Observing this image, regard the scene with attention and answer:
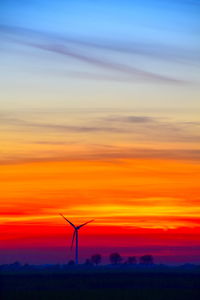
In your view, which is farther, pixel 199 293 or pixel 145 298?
pixel 199 293

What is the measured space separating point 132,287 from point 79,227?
128 feet

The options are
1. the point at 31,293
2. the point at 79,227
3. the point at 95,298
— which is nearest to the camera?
the point at 95,298

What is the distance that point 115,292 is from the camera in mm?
104062

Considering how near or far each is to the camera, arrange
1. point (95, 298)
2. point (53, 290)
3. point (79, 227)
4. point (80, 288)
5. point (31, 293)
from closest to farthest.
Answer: point (95, 298), point (31, 293), point (53, 290), point (80, 288), point (79, 227)

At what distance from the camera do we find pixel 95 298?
302ft

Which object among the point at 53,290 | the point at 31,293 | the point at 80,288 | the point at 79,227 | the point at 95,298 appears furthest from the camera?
the point at 79,227

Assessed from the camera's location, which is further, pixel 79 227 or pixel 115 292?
pixel 79 227

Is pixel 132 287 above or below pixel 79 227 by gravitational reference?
below

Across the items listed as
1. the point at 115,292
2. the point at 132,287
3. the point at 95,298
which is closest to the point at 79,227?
the point at 132,287

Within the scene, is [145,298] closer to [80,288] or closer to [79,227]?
[80,288]

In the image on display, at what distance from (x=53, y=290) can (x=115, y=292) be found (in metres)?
7.90

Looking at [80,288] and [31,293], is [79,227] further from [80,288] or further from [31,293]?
[31,293]

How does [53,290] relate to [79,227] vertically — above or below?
below

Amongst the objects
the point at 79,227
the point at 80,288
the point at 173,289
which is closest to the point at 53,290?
the point at 80,288
